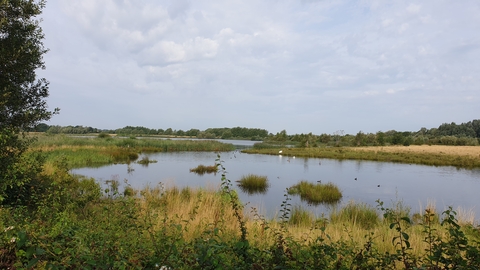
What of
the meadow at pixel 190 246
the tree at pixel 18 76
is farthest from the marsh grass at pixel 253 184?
the tree at pixel 18 76

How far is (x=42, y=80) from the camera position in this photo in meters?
5.52

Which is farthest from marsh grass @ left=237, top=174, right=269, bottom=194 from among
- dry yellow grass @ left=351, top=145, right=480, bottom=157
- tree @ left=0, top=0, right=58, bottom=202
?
dry yellow grass @ left=351, top=145, right=480, bottom=157

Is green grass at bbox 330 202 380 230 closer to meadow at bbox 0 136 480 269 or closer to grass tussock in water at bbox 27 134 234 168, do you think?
meadow at bbox 0 136 480 269

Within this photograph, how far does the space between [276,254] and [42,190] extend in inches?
227

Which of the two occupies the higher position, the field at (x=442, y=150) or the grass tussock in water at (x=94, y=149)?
the field at (x=442, y=150)

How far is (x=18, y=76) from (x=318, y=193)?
1084 centimetres

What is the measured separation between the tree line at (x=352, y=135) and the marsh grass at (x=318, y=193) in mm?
9855

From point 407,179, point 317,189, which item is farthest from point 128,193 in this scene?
point 407,179

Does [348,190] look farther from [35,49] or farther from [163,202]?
[35,49]

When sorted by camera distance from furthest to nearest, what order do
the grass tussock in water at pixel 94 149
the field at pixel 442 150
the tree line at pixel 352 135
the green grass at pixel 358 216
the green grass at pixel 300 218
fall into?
the tree line at pixel 352 135 < the field at pixel 442 150 < the grass tussock in water at pixel 94 149 < the green grass at pixel 358 216 < the green grass at pixel 300 218

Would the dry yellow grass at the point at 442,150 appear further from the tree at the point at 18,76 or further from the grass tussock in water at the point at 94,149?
the tree at the point at 18,76

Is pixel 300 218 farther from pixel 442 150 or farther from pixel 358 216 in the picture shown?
pixel 442 150

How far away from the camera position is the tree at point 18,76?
14.5 ft

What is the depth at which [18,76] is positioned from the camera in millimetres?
4742
